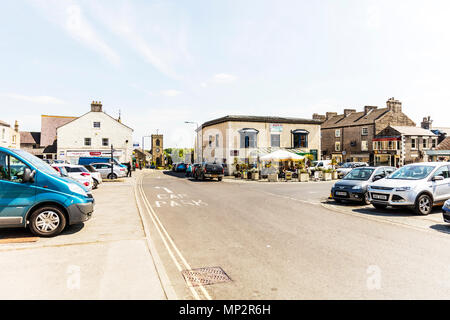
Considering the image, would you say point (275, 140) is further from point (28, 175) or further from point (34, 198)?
point (28, 175)

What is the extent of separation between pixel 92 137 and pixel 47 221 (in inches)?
1610

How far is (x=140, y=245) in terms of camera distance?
20.9 feet

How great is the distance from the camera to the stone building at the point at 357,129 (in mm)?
48769

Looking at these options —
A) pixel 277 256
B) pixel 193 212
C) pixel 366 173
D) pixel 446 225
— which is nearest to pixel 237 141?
pixel 366 173

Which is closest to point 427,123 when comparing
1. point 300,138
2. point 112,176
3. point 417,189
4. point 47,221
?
point 300,138

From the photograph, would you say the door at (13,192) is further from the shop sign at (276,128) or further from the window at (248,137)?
the shop sign at (276,128)

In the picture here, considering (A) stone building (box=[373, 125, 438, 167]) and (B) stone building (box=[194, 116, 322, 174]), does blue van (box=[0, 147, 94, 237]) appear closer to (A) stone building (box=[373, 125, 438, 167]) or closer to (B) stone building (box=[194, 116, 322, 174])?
(B) stone building (box=[194, 116, 322, 174])

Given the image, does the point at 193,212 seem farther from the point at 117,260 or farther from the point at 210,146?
the point at 210,146

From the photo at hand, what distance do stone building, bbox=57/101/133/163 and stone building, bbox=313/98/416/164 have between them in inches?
1388

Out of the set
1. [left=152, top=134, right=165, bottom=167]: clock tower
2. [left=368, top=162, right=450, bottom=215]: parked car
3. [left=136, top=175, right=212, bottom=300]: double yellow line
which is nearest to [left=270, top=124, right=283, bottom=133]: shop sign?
[left=368, top=162, right=450, bottom=215]: parked car

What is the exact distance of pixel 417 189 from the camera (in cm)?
1002

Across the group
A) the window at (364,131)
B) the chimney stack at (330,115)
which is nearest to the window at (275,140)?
the window at (364,131)

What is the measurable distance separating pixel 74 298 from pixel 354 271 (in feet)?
14.1

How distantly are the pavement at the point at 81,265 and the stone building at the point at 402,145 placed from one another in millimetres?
48629
